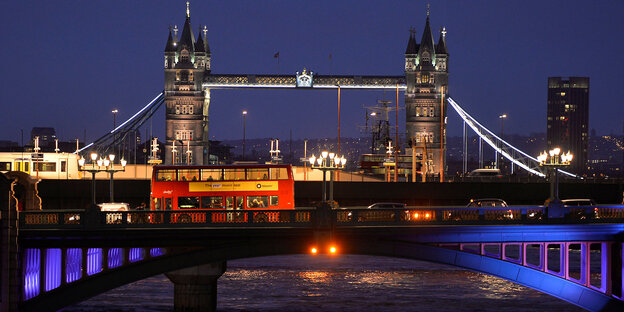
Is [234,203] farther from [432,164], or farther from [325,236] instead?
[432,164]

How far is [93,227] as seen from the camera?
29.6 m

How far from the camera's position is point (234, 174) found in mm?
42875

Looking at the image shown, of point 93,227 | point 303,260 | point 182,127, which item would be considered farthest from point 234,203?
point 182,127

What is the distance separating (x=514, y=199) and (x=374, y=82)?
47.5 m

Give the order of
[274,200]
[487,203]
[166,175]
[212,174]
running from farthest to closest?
[487,203] < [166,175] < [274,200] < [212,174]

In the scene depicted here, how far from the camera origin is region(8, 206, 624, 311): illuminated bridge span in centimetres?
2912

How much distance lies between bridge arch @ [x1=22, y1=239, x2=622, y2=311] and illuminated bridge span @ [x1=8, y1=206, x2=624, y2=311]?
31 mm

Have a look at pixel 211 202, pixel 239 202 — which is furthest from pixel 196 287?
pixel 239 202

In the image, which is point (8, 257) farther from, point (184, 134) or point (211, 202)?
point (184, 134)

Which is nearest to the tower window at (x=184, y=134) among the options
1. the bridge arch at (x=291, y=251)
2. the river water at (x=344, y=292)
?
the river water at (x=344, y=292)

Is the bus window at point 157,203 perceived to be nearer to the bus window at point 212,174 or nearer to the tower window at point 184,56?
the bus window at point 212,174

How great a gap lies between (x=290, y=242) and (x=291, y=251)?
289 mm

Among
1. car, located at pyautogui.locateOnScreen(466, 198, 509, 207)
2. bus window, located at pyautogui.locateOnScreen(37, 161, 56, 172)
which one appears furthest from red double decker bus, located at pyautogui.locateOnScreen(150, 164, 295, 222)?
bus window, located at pyautogui.locateOnScreen(37, 161, 56, 172)

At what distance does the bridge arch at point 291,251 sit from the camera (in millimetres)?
29125
